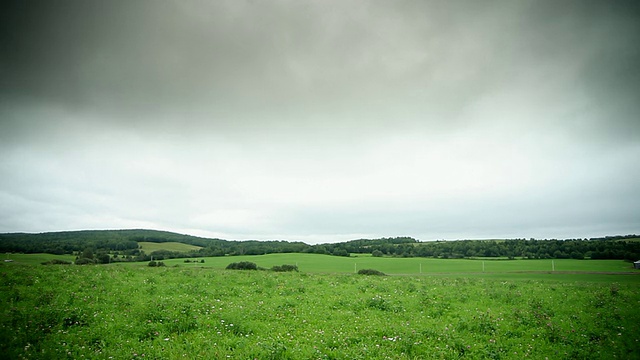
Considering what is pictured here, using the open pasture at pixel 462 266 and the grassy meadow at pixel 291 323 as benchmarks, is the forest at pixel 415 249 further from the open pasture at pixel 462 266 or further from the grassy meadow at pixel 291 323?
the grassy meadow at pixel 291 323

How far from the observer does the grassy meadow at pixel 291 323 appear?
1085 centimetres

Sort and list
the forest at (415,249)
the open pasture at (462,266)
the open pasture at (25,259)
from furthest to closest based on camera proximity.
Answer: the forest at (415,249) < the open pasture at (462,266) < the open pasture at (25,259)

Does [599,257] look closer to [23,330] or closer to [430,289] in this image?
[430,289]

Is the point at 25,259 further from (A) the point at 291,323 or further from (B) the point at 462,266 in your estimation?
(B) the point at 462,266

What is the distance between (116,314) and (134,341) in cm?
311

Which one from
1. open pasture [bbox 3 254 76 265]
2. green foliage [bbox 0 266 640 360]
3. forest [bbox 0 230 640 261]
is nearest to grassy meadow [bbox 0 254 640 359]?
green foliage [bbox 0 266 640 360]

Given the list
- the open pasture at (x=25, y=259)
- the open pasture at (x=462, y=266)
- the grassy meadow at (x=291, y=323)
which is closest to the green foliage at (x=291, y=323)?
the grassy meadow at (x=291, y=323)

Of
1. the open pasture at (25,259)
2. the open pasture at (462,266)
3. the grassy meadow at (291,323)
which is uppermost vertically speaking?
the grassy meadow at (291,323)

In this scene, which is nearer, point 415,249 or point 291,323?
point 291,323

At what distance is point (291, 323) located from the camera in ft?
46.3

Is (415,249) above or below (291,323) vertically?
below

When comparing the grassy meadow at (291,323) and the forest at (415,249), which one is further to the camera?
the forest at (415,249)

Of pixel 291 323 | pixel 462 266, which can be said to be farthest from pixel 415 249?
pixel 291 323

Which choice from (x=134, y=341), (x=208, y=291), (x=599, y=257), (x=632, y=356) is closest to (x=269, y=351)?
(x=134, y=341)
